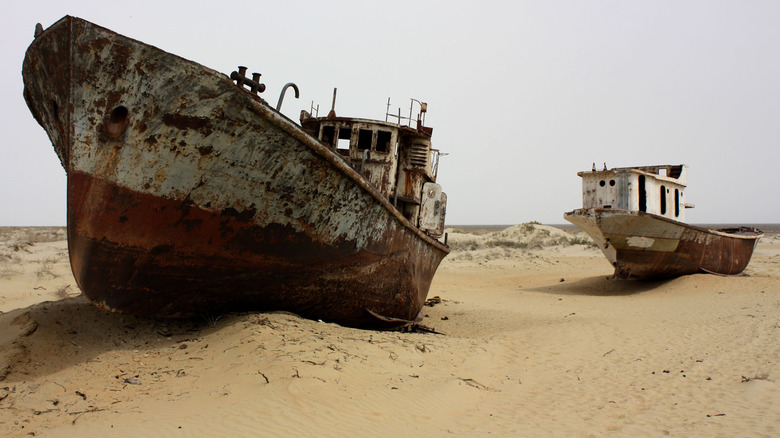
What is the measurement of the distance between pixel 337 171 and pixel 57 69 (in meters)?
2.28

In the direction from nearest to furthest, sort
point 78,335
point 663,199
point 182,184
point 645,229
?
point 182,184
point 78,335
point 645,229
point 663,199

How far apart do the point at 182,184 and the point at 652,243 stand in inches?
418

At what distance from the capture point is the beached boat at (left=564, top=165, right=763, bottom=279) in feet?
34.1

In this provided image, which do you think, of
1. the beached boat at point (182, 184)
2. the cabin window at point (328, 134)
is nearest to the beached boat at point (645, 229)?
the cabin window at point (328, 134)

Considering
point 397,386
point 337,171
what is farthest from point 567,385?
point 337,171

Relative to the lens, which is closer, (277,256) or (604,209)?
(277,256)


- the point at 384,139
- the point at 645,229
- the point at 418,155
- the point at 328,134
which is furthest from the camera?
the point at 645,229

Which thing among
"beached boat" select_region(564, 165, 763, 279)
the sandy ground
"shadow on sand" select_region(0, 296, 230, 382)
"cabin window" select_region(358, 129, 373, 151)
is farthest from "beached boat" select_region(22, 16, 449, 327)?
"beached boat" select_region(564, 165, 763, 279)

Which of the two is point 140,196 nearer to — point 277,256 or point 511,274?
point 277,256

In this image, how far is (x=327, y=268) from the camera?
14.8 ft

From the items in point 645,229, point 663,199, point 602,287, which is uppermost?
point 663,199

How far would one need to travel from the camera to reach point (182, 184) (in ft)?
11.5

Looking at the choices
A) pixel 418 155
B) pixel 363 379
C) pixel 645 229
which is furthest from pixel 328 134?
pixel 645 229

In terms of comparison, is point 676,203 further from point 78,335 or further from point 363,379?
point 78,335
